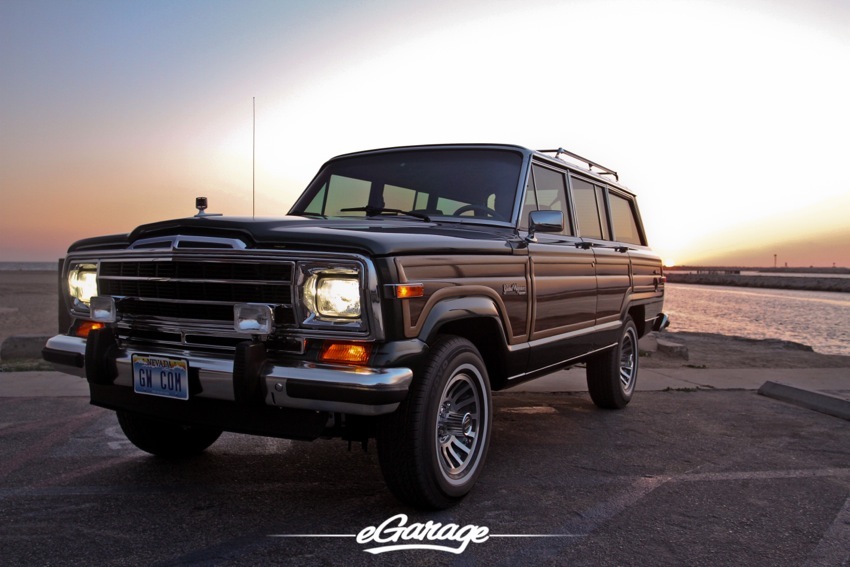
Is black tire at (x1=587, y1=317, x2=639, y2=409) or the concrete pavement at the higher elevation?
black tire at (x1=587, y1=317, x2=639, y2=409)

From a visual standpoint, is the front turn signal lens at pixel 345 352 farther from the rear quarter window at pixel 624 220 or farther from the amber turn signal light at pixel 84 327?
the rear quarter window at pixel 624 220

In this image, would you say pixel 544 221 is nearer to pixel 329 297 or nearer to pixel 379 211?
pixel 379 211

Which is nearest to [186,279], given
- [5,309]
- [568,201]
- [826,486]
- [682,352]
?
[568,201]

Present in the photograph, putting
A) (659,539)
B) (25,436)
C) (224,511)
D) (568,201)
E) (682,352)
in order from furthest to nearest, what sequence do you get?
(682,352) → (568,201) → (25,436) → (224,511) → (659,539)

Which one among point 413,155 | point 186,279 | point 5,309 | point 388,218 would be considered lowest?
point 5,309

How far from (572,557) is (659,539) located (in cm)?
48

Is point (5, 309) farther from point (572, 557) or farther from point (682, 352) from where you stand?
point (572, 557)

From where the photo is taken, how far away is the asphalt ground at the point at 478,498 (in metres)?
2.83

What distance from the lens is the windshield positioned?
4.32m

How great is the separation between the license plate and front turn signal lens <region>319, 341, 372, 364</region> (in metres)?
0.65

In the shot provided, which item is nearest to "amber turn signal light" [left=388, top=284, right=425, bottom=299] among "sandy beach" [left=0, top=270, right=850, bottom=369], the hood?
the hood

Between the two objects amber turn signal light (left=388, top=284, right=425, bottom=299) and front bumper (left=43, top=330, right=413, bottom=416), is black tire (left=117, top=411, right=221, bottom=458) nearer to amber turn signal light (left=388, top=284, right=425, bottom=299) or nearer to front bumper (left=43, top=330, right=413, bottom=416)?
front bumper (left=43, top=330, right=413, bottom=416)

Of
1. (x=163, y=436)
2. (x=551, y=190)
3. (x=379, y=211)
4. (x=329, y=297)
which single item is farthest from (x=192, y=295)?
(x=551, y=190)

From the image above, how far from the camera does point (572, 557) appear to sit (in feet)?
9.20
